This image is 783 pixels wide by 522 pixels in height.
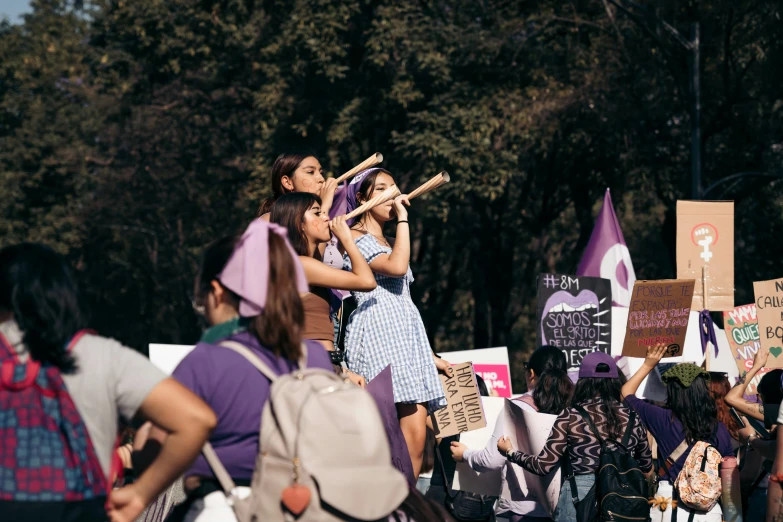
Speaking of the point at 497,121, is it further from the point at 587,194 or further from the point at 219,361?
the point at 219,361

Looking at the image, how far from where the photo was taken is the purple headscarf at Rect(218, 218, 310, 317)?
3260 millimetres

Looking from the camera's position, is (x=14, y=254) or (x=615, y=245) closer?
(x=14, y=254)

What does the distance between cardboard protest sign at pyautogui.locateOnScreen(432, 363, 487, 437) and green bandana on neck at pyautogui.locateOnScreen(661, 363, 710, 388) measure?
115cm

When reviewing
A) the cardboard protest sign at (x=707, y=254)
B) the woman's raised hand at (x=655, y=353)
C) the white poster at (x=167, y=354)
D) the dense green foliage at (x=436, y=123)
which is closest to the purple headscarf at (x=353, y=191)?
the white poster at (x=167, y=354)

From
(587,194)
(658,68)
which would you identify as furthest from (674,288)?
(587,194)

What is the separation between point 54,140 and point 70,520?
2813cm

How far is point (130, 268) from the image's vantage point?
30953 mm

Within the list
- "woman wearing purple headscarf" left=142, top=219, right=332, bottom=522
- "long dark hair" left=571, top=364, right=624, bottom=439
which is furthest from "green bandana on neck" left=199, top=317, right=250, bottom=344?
"long dark hair" left=571, top=364, right=624, bottom=439

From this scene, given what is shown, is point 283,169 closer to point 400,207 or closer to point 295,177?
point 295,177

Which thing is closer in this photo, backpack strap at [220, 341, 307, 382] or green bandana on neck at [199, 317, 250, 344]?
backpack strap at [220, 341, 307, 382]

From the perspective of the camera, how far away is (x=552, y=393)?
21.6ft

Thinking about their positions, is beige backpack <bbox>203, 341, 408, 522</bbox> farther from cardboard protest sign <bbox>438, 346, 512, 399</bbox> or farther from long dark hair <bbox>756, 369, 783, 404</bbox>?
cardboard protest sign <bbox>438, 346, 512, 399</bbox>

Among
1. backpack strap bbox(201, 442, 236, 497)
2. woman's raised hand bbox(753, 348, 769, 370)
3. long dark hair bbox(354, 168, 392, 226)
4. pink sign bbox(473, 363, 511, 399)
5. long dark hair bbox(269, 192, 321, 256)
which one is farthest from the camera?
pink sign bbox(473, 363, 511, 399)

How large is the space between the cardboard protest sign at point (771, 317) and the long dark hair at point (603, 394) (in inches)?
93.4
